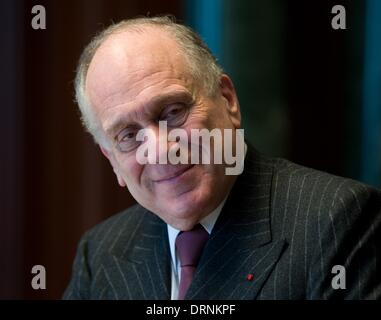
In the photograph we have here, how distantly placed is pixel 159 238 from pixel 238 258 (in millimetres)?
253

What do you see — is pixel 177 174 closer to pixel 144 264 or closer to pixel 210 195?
pixel 210 195

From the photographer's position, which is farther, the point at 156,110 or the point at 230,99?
the point at 230,99

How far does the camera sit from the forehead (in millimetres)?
1159

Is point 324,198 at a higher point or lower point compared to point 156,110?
lower

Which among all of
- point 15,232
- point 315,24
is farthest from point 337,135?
point 15,232

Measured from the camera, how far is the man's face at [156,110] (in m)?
1.16

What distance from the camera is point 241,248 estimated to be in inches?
47.6

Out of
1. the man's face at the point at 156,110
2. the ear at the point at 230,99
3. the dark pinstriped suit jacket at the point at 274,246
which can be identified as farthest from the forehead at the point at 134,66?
the dark pinstriped suit jacket at the point at 274,246

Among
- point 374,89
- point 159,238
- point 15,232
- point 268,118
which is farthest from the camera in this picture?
point 15,232

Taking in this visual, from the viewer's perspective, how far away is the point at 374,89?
68.9 inches

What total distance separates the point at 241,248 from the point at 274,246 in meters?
0.08

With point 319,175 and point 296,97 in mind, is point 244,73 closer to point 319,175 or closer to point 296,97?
point 296,97

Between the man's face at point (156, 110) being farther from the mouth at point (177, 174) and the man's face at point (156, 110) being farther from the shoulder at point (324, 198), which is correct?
the shoulder at point (324, 198)

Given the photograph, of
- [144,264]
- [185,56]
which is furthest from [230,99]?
[144,264]
